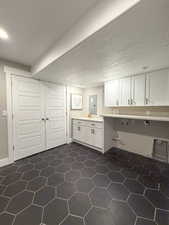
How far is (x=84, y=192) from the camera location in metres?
1.69

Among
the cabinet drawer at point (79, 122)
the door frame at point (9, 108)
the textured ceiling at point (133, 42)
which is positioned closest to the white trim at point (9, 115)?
the door frame at point (9, 108)

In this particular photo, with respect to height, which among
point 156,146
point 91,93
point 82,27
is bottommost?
point 156,146

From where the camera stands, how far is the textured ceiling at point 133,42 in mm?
941

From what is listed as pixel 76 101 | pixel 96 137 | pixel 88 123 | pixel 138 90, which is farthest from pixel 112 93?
pixel 76 101

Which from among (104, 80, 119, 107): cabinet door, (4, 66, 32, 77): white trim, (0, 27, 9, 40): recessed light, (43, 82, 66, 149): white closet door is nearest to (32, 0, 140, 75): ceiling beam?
(0, 27, 9, 40): recessed light

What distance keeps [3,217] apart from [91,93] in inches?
149

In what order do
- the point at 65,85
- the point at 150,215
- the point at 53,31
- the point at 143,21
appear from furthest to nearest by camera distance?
the point at 65,85 → the point at 53,31 → the point at 150,215 → the point at 143,21

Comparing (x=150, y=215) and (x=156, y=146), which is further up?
(x=156, y=146)

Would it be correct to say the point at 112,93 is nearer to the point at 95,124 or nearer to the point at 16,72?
the point at 95,124

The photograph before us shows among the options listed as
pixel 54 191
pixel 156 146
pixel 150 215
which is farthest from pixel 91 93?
pixel 150 215

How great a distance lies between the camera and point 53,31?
1.56 metres

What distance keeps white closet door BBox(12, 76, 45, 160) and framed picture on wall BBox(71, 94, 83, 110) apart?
125 centimetres

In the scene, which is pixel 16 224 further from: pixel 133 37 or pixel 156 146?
pixel 156 146

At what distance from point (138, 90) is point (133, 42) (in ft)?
5.07
